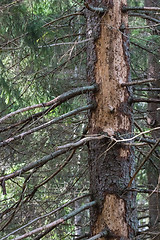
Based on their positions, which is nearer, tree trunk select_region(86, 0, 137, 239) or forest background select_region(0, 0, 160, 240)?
forest background select_region(0, 0, 160, 240)

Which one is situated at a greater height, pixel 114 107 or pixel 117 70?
pixel 117 70

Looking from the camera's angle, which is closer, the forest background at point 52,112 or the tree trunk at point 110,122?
the forest background at point 52,112

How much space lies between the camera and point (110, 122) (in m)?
3.38

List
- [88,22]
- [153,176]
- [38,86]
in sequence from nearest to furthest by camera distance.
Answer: [88,22] → [38,86] → [153,176]

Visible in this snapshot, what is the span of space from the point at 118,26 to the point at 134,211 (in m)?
1.97

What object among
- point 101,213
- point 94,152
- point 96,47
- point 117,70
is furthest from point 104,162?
point 96,47

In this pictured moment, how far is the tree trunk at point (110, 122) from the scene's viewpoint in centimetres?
323

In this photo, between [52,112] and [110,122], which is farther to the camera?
[52,112]

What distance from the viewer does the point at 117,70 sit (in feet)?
11.4

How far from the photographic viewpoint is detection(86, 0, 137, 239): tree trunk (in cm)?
323

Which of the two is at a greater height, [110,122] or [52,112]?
[52,112]

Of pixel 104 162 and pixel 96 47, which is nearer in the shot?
pixel 104 162

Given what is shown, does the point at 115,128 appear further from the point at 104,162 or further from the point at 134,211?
the point at 134,211

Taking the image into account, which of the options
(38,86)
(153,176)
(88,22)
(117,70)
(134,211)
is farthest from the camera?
(153,176)
